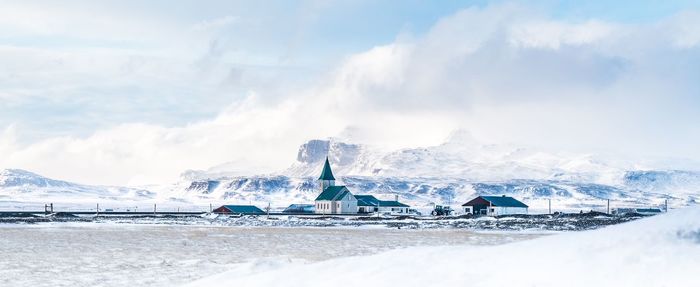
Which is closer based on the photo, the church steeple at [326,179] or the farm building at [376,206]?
the farm building at [376,206]

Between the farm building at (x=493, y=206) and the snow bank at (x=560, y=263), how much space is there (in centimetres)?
12710

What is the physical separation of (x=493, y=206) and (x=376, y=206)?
2805 cm

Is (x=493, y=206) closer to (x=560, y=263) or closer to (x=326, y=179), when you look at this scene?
(x=326, y=179)

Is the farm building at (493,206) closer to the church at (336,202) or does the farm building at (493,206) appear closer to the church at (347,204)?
the church at (347,204)

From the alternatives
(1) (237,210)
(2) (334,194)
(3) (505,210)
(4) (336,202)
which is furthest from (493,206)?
(1) (237,210)

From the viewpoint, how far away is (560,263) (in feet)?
45.5

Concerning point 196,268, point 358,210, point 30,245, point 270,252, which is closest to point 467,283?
point 196,268

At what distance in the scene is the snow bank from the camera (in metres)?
12.9

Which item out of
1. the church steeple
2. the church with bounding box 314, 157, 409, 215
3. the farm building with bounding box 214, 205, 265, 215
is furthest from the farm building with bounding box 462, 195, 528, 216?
the church steeple

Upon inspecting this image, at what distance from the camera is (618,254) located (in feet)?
44.7

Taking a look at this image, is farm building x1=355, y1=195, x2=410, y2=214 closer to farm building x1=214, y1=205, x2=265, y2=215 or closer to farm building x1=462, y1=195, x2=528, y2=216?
farm building x1=462, y1=195, x2=528, y2=216

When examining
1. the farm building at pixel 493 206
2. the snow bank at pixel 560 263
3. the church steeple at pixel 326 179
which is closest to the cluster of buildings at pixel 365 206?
the farm building at pixel 493 206

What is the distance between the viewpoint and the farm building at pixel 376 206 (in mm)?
157875

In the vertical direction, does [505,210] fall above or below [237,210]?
below
